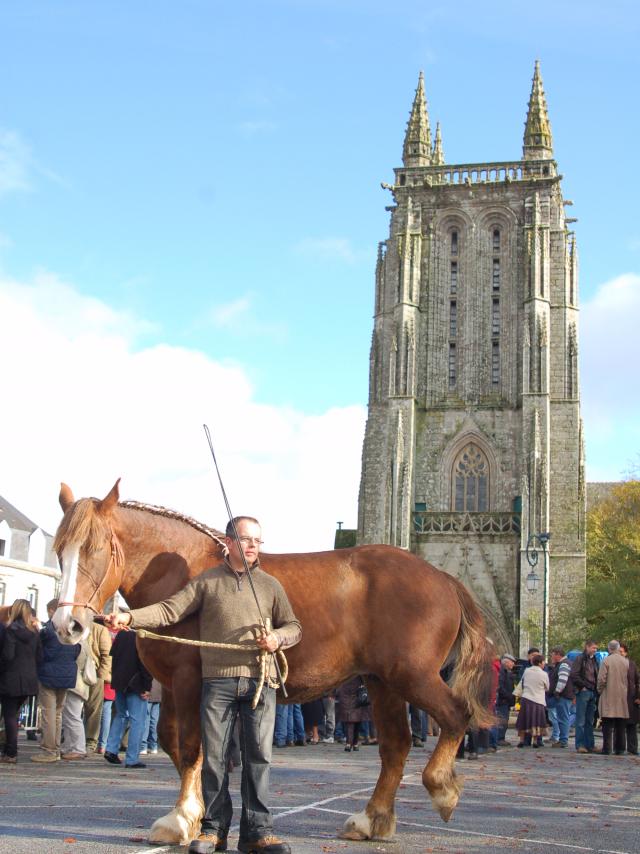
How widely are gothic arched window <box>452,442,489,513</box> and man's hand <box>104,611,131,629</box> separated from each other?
4351 cm

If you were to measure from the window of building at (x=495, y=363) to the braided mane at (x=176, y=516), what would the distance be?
44.0 metres

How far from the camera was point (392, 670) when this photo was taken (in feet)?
21.4

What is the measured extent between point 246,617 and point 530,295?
145ft

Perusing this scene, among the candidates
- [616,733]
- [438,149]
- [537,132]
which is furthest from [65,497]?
[438,149]

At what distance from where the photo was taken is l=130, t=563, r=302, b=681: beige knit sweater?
595 centimetres

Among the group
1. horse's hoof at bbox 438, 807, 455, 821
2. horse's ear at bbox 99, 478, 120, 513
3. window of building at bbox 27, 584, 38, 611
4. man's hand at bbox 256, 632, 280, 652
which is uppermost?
window of building at bbox 27, 584, 38, 611

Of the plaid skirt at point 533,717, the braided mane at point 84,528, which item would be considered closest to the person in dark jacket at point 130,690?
the braided mane at point 84,528

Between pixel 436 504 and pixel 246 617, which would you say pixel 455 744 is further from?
pixel 436 504

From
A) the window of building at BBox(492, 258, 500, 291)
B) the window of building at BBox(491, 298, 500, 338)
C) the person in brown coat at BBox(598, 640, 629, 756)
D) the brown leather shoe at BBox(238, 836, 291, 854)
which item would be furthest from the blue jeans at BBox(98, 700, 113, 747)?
the window of building at BBox(492, 258, 500, 291)

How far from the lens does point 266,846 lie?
5.59 meters

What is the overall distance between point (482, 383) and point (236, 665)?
44.8m

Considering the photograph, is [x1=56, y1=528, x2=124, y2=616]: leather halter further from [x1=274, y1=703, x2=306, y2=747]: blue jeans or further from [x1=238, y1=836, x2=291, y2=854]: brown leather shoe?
[x1=274, y1=703, x2=306, y2=747]: blue jeans

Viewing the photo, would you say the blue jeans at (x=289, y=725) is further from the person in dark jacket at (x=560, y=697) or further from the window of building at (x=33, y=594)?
the window of building at (x=33, y=594)

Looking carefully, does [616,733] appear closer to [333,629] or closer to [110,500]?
[333,629]
